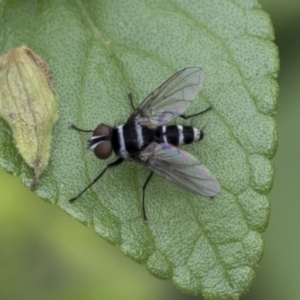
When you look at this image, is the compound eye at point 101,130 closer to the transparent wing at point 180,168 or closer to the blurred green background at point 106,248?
the transparent wing at point 180,168

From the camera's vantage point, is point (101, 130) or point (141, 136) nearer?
point (101, 130)

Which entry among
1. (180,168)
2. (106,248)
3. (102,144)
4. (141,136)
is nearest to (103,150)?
(102,144)

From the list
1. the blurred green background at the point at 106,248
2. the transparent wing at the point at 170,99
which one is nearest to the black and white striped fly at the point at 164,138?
the transparent wing at the point at 170,99

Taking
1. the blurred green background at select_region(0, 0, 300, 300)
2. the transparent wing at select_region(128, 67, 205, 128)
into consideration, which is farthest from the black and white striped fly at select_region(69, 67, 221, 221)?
the blurred green background at select_region(0, 0, 300, 300)

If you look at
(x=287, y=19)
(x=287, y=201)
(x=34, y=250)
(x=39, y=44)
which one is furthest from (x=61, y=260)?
(x=287, y=19)

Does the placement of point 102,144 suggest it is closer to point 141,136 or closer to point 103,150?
point 103,150

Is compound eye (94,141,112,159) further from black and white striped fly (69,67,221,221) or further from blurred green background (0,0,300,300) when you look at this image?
blurred green background (0,0,300,300)

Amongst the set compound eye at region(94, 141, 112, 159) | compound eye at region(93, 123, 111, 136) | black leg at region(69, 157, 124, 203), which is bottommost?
black leg at region(69, 157, 124, 203)

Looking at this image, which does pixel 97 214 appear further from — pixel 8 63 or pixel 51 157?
pixel 8 63
